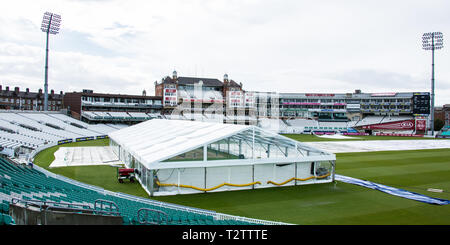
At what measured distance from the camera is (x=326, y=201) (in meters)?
17.0

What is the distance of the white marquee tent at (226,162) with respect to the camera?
18016 mm

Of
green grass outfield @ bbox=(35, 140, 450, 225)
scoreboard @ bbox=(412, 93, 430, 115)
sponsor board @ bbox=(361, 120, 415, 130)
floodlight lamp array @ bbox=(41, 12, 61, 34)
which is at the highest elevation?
floodlight lamp array @ bbox=(41, 12, 61, 34)

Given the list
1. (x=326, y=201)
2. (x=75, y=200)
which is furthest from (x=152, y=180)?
(x=326, y=201)

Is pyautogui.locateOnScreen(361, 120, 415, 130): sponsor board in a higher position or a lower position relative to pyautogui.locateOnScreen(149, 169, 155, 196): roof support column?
higher

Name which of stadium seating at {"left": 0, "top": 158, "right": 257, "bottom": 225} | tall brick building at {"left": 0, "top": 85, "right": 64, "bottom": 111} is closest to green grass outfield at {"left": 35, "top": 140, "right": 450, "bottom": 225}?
stadium seating at {"left": 0, "top": 158, "right": 257, "bottom": 225}

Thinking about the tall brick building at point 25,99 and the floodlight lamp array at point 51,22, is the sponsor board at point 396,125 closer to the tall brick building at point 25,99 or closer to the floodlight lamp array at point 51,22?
the floodlight lamp array at point 51,22

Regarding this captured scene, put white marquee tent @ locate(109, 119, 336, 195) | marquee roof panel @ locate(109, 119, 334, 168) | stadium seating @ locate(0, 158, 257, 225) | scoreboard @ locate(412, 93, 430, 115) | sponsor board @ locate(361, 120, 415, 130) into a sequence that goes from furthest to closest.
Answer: sponsor board @ locate(361, 120, 415, 130) < scoreboard @ locate(412, 93, 430, 115) < marquee roof panel @ locate(109, 119, 334, 168) < white marquee tent @ locate(109, 119, 336, 195) < stadium seating @ locate(0, 158, 257, 225)

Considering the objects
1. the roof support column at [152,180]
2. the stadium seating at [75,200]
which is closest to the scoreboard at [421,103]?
the roof support column at [152,180]

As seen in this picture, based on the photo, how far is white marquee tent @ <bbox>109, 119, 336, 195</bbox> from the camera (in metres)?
→ 18.0

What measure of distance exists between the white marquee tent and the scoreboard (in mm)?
76423

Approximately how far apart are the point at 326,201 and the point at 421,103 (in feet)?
270

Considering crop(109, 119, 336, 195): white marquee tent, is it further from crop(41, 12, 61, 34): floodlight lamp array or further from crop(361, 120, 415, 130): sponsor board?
crop(361, 120, 415, 130): sponsor board
